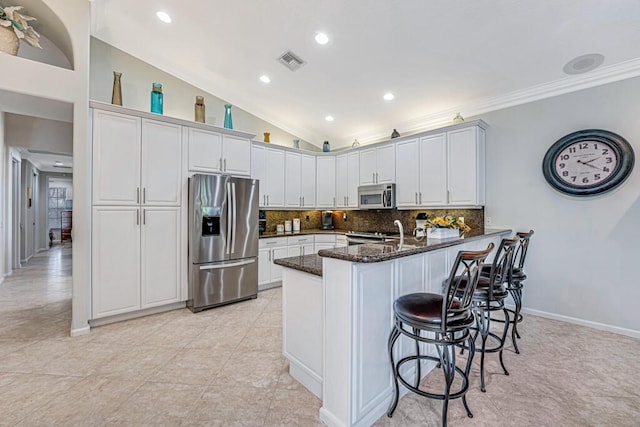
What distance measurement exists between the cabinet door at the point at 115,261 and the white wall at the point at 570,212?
459cm

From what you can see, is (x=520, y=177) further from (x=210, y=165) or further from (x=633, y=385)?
(x=210, y=165)

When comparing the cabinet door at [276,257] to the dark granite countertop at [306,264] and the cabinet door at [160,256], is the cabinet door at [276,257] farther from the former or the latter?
the dark granite countertop at [306,264]

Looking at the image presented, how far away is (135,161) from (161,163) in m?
0.28

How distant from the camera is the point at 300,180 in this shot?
534 cm

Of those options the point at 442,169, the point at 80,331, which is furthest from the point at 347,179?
the point at 80,331

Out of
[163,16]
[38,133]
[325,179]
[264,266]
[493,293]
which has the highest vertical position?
[163,16]

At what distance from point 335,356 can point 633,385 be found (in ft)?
7.66

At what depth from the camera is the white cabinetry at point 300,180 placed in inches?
204

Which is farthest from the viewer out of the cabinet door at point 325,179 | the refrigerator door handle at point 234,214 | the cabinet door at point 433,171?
the cabinet door at point 325,179

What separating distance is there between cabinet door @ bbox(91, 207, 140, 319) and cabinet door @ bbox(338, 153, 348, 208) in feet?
10.8

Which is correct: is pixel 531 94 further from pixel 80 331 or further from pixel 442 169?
pixel 80 331

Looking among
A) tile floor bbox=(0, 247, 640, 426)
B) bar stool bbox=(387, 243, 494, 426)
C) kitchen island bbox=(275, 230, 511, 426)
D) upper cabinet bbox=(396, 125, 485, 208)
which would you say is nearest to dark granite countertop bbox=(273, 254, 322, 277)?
kitchen island bbox=(275, 230, 511, 426)

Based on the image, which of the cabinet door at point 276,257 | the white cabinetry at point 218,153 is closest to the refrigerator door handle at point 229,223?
the white cabinetry at point 218,153

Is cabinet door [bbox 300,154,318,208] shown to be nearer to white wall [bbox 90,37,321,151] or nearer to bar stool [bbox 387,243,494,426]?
white wall [bbox 90,37,321,151]
